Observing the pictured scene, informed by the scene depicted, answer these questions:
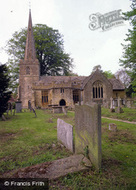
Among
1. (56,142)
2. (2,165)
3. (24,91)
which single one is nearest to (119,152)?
(56,142)

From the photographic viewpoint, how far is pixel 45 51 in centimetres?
3167

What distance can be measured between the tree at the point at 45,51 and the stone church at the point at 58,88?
4.11m

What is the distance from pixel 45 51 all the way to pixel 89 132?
32.0m

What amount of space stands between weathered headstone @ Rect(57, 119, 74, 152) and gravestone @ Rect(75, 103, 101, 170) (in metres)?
0.34

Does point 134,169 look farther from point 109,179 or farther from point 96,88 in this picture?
point 96,88

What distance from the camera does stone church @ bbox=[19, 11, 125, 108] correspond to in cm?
2367

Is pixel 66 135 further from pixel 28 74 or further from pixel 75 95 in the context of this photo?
pixel 28 74

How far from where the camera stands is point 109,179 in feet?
8.37

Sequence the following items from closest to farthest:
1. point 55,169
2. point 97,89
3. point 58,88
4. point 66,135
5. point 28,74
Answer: point 55,169
point 66,135
point 58,88
point 97,89
point 28,74

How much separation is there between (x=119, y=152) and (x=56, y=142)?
2.47 meters

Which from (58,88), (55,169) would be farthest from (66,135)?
(58,88)

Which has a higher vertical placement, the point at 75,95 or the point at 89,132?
the point at 75,95

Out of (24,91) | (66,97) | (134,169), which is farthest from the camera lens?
(24,91)

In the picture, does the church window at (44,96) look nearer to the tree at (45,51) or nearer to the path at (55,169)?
the tree at (45,51)
